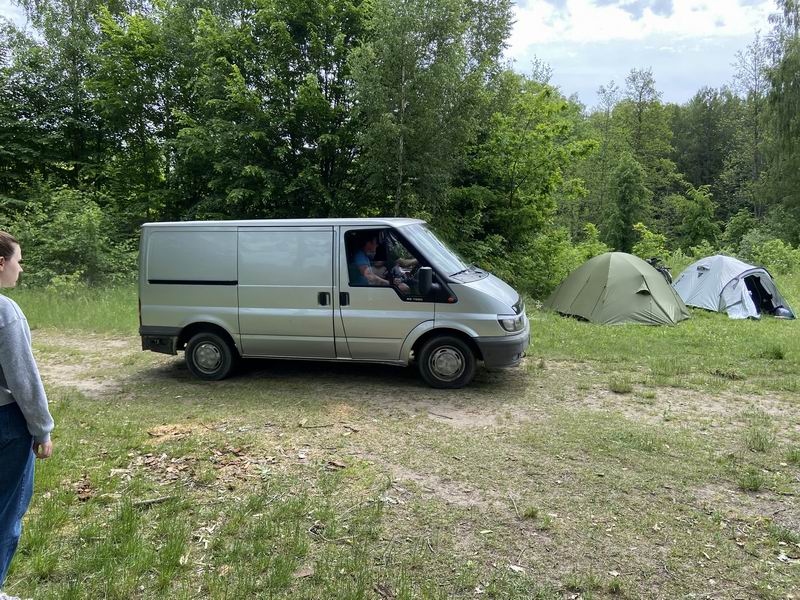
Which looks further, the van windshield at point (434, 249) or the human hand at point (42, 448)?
the van windshield at point (434, 249)

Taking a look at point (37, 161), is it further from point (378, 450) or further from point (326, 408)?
point (378, 450)

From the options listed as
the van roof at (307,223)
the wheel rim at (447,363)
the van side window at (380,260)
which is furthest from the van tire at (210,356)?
A: the wheel rim at (447,363)

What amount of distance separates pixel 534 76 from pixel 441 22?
19095 millimetres

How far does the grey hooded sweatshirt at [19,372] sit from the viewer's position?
227 centimetres

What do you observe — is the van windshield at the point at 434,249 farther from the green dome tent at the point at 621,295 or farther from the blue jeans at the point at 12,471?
the green dome tent at the point at 621,295

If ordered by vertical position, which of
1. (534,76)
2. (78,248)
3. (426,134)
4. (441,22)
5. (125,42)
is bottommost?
(78,248)

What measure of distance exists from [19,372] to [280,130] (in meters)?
14.6

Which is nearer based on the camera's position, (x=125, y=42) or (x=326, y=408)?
(x=326, y=408)

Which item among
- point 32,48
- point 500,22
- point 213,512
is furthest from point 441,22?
point 32,48

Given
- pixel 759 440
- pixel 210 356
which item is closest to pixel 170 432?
pixel 210 356

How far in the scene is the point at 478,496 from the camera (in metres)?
3.96

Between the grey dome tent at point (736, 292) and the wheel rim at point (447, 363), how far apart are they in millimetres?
8428

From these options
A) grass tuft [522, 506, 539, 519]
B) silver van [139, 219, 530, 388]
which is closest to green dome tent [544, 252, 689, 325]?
silver van [139, 219, 530, 388]

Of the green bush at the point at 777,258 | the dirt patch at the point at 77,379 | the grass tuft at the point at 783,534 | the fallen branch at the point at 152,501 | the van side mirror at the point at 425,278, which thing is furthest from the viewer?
the green bush at the point at 777,258
